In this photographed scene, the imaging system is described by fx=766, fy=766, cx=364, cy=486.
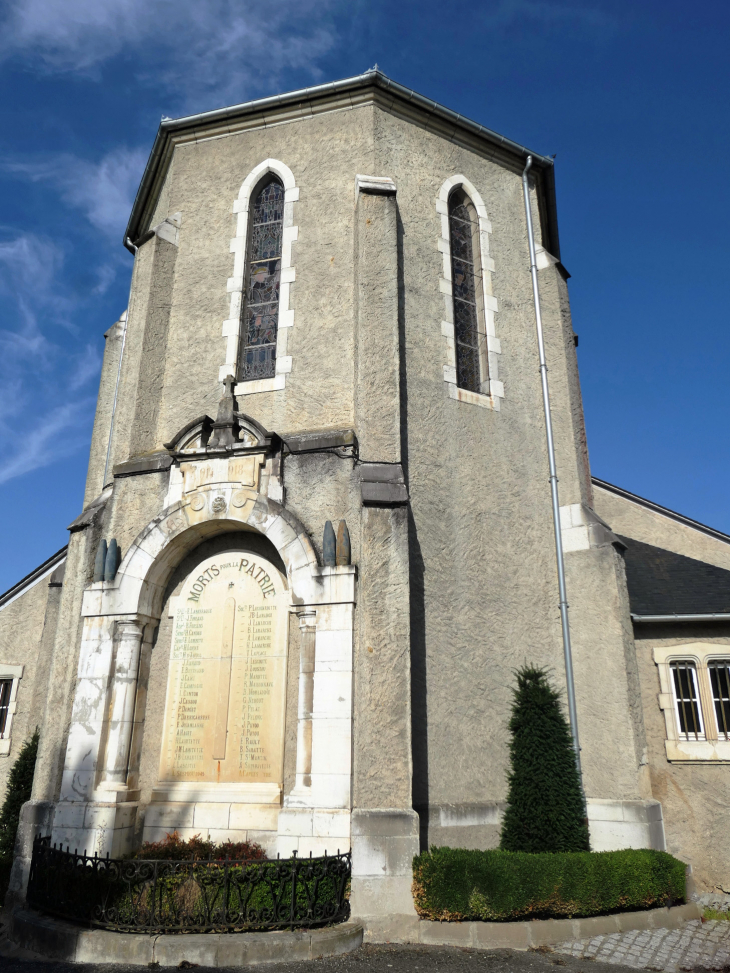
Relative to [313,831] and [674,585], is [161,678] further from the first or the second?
[674,585]

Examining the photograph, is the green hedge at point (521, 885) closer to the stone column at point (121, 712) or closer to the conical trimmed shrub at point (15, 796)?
the stone column at point (121, 712)

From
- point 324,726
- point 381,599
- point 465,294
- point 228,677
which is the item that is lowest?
point 324,726

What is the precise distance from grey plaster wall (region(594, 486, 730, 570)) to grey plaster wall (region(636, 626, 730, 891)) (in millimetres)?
3502

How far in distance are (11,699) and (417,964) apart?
927 centimetres

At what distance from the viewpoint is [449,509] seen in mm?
10266

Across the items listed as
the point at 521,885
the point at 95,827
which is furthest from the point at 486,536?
the point at 95,827

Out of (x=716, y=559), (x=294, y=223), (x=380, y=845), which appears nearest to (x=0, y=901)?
(x=380, y=845)

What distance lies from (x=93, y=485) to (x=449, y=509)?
18.7ft

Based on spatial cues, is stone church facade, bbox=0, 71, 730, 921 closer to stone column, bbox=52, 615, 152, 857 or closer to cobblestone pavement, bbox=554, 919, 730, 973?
stone column, bbox=52, 615, 152, 857

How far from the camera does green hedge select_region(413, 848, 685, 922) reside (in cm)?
755

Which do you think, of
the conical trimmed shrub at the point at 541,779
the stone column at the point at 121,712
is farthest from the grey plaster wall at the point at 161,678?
the conical trimmed shrub at the point at 541,779

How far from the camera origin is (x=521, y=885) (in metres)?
7.63

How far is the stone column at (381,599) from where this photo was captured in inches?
305

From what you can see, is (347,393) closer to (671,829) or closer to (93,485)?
(93,485)
